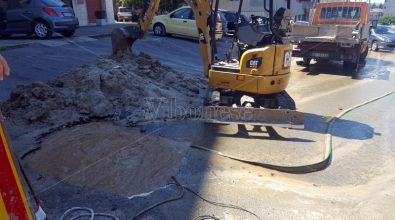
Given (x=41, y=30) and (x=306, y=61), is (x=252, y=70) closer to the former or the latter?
(x=306, y=61)

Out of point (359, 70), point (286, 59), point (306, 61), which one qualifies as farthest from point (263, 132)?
point (359, 70)

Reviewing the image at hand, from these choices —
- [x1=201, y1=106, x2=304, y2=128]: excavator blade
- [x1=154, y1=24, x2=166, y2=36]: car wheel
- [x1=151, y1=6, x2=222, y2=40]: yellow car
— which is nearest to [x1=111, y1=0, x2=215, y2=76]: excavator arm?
[x1=201, y1=106, x2=304, y2=128]: excavator blade

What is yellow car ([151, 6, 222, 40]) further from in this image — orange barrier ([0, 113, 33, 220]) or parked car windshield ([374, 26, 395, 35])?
orange barrier ([0, 113, 33, 220])

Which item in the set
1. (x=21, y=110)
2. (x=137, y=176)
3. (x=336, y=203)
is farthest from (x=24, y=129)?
(x=336, y=203)

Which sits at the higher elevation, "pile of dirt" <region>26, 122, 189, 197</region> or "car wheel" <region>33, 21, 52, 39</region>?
"car wheel" <region>33, 21, 52, 39</region>

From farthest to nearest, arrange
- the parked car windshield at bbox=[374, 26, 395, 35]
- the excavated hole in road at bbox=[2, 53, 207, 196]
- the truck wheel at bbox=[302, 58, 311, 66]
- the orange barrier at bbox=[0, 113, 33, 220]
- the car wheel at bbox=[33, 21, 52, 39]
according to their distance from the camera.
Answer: the parked car windshield at bbox=[374, 26, 395, 35] → the truck wheel at bbox=[302, 58, 311, 66] → the car wheel at bbox=[33, 21, 52, 39] → the excavated hole in road at bbox=[2, 53, 207, 196] → the orange barrier at bbox=[0, 113, 33, 220]

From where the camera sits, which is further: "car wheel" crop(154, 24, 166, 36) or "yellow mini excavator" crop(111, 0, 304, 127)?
"car wheel" crop(154, 24, 166, 36)

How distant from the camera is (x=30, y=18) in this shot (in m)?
13.4

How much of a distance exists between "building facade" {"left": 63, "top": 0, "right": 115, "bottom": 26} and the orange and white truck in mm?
15940

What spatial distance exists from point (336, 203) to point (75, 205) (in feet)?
9.67

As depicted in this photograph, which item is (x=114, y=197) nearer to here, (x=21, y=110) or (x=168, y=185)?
(x=168, y=185)

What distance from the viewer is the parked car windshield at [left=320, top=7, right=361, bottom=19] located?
15469 millimetres

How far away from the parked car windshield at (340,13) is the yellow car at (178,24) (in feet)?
19.5

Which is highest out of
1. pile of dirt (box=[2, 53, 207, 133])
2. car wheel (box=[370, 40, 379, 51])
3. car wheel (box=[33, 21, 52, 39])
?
car wheel (box=[33, 21, 52, 39])
